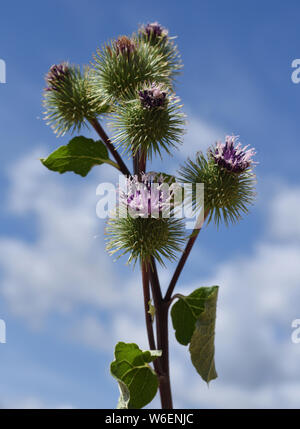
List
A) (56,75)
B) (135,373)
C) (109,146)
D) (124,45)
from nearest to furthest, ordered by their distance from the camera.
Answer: (135,373), (109,146), (124,45), (56,75)

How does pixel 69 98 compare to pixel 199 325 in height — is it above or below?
above

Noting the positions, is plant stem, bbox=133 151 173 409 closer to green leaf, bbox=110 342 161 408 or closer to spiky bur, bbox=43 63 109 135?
green leaf, bbox=110 342 161 408

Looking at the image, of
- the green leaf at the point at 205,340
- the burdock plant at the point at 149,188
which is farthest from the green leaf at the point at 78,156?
the green leaf at the point at 205,340

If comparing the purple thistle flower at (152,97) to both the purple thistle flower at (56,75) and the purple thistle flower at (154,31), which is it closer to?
the purple thistle flower at (56,75)

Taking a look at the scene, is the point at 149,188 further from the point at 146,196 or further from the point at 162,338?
the point at 162,338

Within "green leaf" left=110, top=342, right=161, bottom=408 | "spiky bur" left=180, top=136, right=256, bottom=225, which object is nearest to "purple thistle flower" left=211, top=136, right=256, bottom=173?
"spiky bur" left=180, top=136, right=256, bottom=225

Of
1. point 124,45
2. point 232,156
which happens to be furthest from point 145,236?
point 124,45
